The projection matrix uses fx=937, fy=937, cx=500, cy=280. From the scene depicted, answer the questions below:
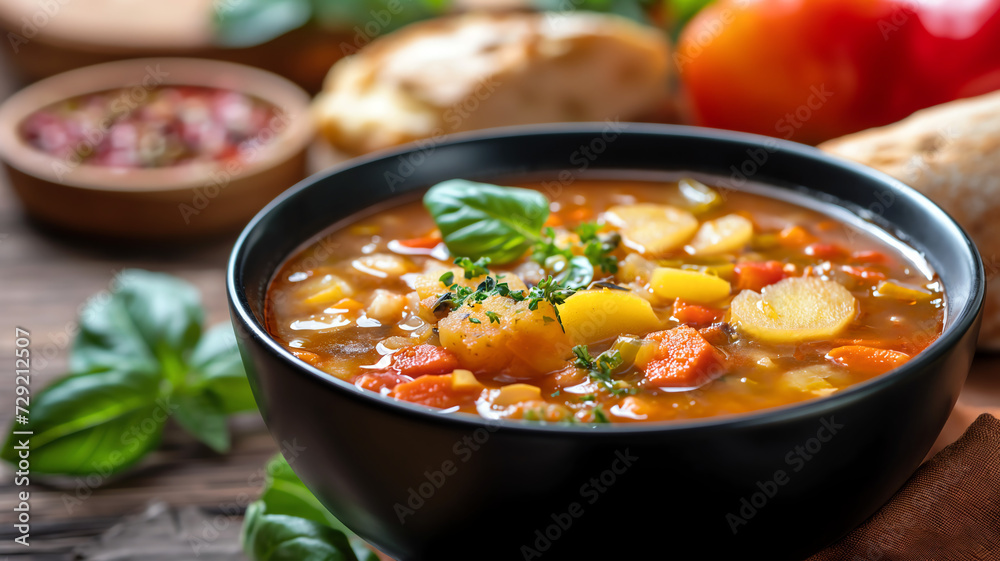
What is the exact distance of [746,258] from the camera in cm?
241

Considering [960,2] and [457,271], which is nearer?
A: [457,271]

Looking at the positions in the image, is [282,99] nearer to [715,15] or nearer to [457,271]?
[715,15]

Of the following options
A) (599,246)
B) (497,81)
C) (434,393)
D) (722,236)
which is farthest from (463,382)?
(497,81)

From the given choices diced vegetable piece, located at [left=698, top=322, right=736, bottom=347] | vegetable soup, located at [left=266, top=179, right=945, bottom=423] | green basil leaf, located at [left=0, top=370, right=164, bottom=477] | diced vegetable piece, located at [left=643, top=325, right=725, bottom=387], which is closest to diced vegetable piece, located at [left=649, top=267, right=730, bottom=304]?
vegetable soup, located at [left=266, top=179, right=945, bottom=423]

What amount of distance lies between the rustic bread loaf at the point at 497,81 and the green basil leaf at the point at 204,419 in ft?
5.20

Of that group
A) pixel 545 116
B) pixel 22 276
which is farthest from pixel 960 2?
pixel 22 276

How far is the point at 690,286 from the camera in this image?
2.16m

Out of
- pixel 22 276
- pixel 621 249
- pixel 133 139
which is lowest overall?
pixel 22 276

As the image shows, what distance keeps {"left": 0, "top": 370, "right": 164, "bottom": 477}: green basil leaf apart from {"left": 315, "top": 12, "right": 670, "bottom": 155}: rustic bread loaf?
1.68 meters

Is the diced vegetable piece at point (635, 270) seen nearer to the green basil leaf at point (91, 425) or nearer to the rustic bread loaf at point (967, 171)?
the rustic bread loaf at point (967, 171)

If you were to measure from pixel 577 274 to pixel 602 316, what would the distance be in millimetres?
255

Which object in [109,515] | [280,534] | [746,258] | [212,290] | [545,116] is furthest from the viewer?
[545,116]

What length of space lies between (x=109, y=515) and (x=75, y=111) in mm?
2796

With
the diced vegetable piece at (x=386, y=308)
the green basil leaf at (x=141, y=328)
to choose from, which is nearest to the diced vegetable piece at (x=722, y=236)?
the diced vegetable piece at (x=386, y=308)
